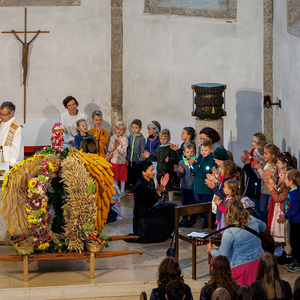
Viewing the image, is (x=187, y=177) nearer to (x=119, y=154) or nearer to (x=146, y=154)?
(x=146, y=154)

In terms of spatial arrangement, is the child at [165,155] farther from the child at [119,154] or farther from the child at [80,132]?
the child at [80,132]

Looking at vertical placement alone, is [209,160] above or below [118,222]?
above

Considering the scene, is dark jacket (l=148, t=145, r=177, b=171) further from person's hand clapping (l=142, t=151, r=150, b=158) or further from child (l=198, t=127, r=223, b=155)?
child (l=198, t=127, r=223, b=155)

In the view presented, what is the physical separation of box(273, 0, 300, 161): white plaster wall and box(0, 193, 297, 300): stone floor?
9.31ft

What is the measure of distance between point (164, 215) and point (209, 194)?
773 mm

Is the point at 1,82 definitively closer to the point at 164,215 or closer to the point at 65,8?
the point at 65,8

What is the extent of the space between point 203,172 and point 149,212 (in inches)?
37.9

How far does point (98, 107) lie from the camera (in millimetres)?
14227

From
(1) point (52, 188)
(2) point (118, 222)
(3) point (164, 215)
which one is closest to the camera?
(1) point (52, 188)

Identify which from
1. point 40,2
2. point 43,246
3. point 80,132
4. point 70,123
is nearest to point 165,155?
point 80,132

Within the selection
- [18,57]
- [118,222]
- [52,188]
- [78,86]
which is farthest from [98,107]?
[52,188]

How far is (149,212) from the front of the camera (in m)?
9.77

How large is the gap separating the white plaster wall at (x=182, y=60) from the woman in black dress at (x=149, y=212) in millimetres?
3703

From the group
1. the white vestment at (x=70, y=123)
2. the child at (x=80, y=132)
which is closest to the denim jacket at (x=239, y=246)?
the child at (x=80, y=132)
